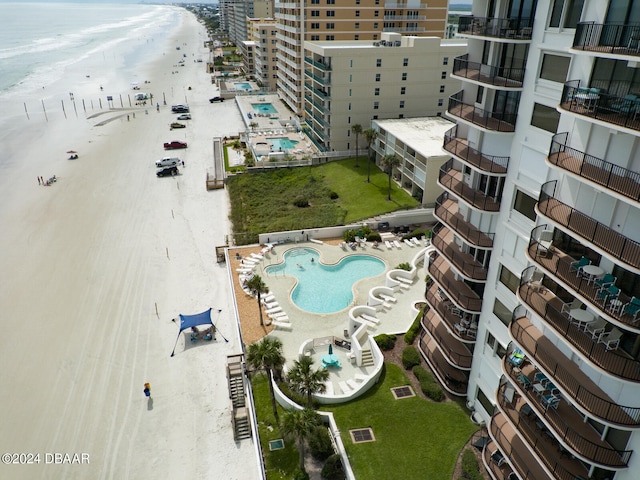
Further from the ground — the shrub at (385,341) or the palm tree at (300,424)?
the palm tree at (300,424)

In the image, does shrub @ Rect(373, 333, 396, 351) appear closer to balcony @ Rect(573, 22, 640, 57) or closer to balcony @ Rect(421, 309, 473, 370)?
balcony @ Rect(421, 309, 473, 370)

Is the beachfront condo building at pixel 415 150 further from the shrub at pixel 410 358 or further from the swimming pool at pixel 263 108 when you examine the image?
the swimming pool at pixel 263 108

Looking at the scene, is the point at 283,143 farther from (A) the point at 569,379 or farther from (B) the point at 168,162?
(A) the point at 569,379

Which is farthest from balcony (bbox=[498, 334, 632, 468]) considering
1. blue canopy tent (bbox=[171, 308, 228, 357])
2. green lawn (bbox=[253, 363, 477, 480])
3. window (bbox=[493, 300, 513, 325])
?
blue canopy tent (bbox=[171, 308, 228, 357])

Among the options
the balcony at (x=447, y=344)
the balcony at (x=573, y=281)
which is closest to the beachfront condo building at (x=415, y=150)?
the balcony at (x=447, y=344)

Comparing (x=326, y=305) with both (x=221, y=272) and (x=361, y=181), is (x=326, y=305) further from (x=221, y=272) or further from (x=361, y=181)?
(x=361, y=181)

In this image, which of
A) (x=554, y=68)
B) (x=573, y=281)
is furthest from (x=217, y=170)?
(x=573, y=281)

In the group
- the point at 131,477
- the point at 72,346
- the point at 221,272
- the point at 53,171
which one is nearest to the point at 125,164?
the point at 53,171
